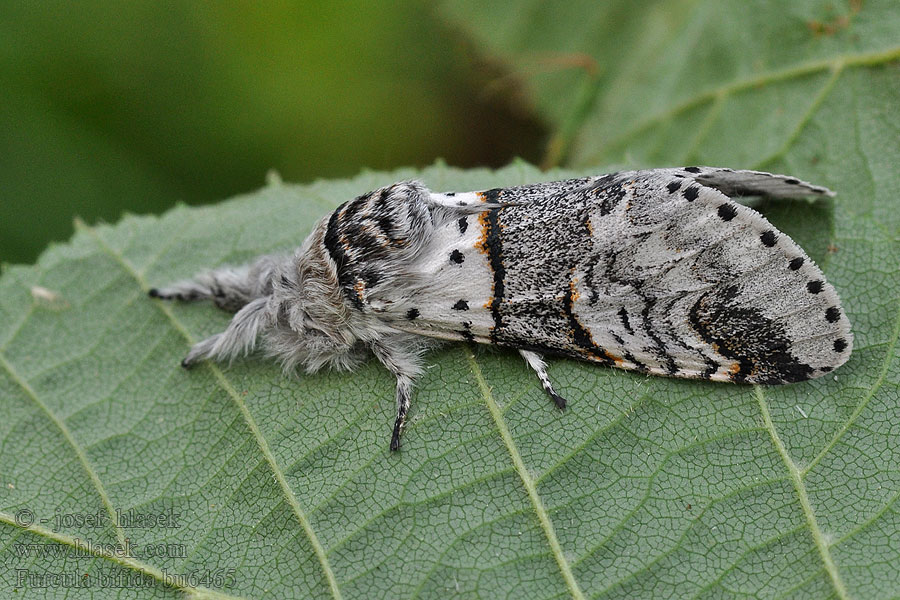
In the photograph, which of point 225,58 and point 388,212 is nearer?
point 388,212

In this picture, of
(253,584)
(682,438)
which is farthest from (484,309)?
(253,584)

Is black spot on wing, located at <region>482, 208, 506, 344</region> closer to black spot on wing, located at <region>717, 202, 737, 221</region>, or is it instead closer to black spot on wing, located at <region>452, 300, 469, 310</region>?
black spot on wing, located at <region>452, 300, 469, 310</region>

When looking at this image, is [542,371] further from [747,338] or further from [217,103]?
[217,103]

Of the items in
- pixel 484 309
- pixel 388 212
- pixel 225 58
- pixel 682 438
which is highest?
pixel 225 58

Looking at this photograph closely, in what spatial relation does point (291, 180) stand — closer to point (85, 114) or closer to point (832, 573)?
point (85, 114)

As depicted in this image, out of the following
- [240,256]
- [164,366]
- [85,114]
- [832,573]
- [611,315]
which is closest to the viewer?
[832,573]

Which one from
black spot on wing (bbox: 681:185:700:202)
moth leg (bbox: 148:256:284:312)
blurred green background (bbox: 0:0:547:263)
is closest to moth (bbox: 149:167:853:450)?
black spot on wing (bbox: 681:185:700:202)

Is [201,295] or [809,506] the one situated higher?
[201,295]
